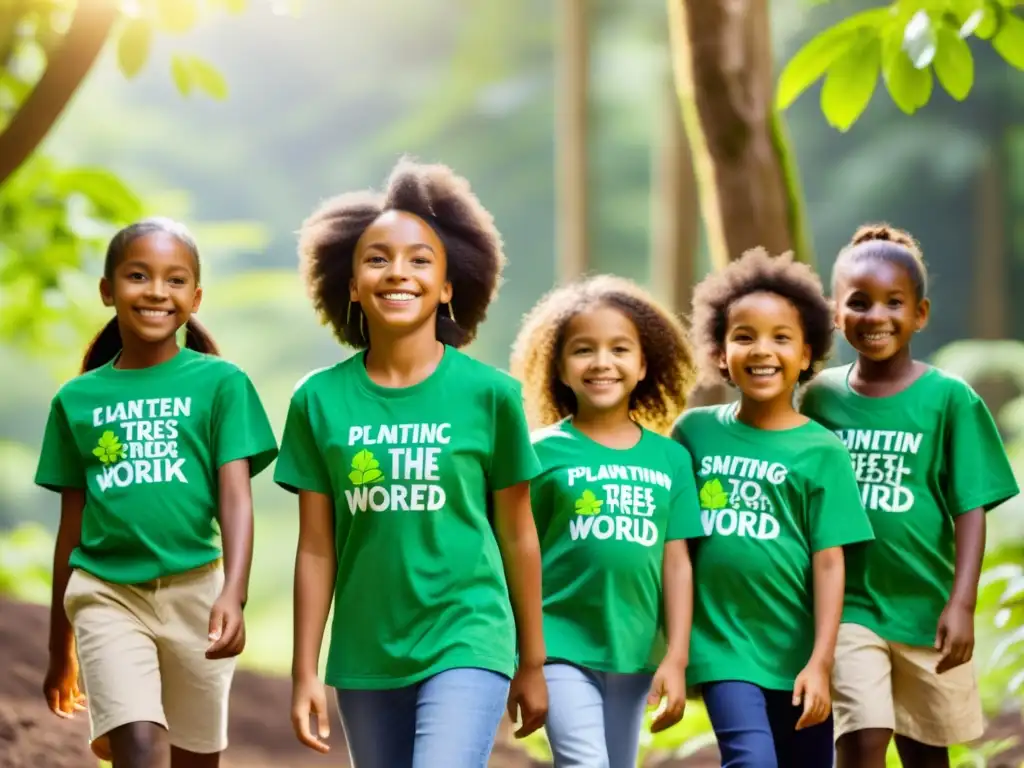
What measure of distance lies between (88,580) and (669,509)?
1356 mm

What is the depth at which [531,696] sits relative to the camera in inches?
113

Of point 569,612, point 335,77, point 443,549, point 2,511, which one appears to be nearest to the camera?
point 443,549

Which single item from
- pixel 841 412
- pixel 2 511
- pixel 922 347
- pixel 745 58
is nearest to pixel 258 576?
pixel 2 511

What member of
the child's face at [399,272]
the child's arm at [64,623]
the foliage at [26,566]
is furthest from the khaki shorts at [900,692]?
the foliage at [26,566]

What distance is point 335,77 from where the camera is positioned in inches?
611

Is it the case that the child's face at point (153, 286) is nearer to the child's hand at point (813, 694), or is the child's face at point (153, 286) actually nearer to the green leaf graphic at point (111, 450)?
the green leaf graphic at point (111, 450)

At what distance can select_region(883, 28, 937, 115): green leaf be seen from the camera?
3.32m

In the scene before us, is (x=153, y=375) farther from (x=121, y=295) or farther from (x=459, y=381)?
(x=459, y=381)

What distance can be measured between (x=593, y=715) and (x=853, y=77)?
167 centimetres

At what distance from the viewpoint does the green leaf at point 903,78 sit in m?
3.32

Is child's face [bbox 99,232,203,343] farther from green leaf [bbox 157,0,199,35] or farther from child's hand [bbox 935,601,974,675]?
child's hand [bbox 935,601,974,675]

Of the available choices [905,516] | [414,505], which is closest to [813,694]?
[905,516]

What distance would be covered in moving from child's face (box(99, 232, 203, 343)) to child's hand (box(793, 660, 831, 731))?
65.6 inches

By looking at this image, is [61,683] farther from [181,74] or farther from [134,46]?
[181,74]
